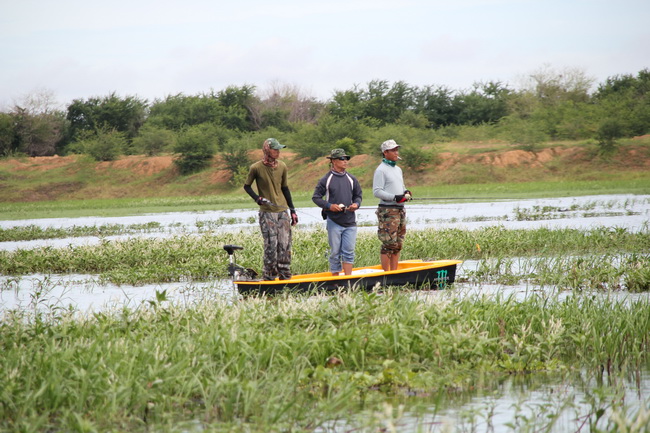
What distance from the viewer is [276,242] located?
993 centimetres

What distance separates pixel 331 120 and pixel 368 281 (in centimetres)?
5182

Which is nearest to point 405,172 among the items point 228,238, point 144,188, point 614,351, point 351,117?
point 351,117

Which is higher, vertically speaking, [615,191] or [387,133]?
[387,133]

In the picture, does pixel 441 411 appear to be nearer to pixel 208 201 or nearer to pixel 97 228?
pixel 97 228

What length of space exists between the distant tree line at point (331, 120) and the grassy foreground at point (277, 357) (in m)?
42.5

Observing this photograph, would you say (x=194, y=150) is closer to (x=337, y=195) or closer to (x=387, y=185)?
(x=387, y=185)

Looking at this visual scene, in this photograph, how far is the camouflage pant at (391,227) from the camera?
10250mm

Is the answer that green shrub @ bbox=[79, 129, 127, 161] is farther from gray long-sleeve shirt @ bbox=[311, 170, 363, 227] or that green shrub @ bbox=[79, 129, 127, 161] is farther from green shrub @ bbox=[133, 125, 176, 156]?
gray long-sleeve shirt @ bbox=[311, 170, 363, 227]

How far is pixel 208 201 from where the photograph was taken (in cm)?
4447

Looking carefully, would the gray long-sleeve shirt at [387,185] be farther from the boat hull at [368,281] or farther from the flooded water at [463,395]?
the flooded water at [463,395]

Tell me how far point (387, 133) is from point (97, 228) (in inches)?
1266

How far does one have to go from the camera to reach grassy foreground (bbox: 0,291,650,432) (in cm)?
489

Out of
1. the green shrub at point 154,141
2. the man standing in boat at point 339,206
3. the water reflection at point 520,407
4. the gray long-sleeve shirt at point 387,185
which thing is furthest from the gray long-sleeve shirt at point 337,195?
the green shrub at point 154,141

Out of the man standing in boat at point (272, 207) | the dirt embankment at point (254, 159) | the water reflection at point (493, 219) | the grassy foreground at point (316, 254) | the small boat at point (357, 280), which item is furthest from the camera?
the dirt embankment at point (254, 159)
